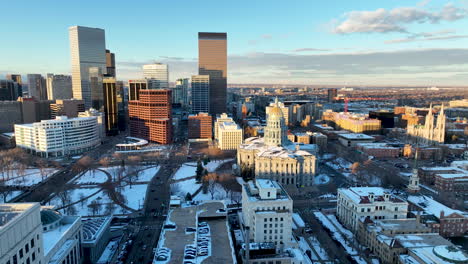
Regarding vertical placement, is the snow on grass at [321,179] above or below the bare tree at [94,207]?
below

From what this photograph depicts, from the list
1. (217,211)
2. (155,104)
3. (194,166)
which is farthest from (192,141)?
(217,211)

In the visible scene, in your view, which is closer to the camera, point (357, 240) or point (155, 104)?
point (357, 240)

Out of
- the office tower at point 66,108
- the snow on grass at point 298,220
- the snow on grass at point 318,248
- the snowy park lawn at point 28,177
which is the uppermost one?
the office tower at point 66,108

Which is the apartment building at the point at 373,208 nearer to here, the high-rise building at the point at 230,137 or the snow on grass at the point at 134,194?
the snow on grass at the point at 134,194

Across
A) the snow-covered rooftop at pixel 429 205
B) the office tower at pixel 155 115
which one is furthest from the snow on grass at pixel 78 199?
the snow-covered rooftop at pixel 429 205

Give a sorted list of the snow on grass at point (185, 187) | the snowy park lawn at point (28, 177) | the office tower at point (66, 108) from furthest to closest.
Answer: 1. the office tower at point (66, 108)
2. the snowy park lawn at point (28, 177)
3. the snow on grass at point (185, 187)

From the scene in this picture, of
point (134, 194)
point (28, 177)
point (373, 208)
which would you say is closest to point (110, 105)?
point (28, 177)

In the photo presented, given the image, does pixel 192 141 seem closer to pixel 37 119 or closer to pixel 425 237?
pixel 37 119
